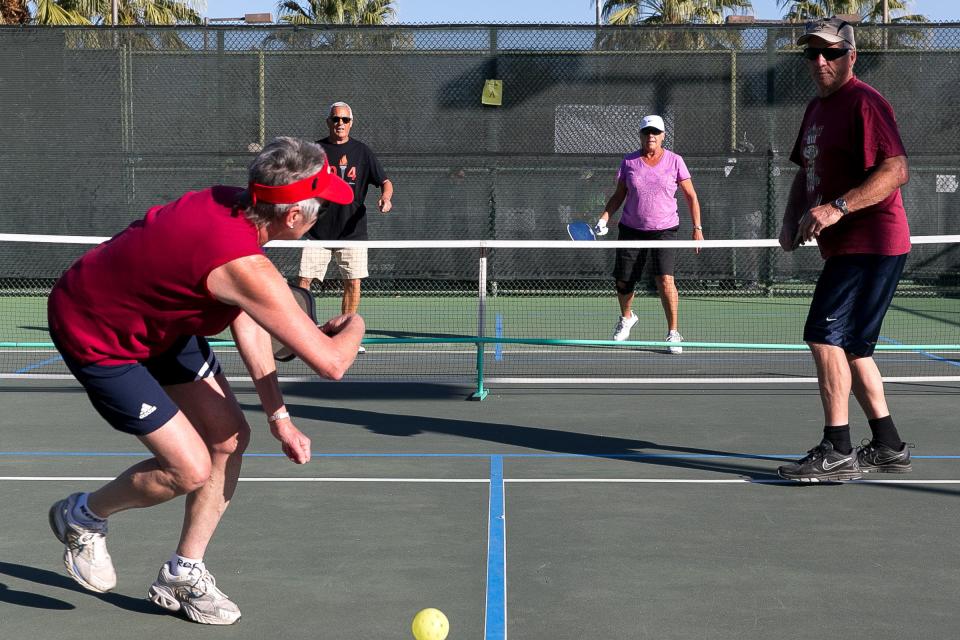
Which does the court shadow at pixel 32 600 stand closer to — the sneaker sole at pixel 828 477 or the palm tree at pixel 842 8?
the sneaker sole at pixel 828 477

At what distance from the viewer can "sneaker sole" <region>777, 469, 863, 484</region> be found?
18.1 feet

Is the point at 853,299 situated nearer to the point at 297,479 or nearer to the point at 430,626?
the point at 297,479

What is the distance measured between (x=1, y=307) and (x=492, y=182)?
6.00m

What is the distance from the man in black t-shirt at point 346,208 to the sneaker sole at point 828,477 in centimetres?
481

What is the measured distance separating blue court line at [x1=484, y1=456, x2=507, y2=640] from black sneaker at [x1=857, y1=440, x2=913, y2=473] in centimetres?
172

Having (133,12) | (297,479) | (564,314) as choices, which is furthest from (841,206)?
(133,12)

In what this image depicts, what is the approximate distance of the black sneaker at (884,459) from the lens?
5730 mm

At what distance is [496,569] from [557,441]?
2.34 metres

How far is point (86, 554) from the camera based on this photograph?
3822 millimetres

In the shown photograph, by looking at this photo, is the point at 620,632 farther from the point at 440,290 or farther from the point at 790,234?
the point at 440,290

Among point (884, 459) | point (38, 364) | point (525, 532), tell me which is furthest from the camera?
point (38, 364)

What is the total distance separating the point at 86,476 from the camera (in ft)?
18.7

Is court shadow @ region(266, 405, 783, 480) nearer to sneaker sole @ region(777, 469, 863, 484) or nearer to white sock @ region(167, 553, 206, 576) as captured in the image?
sneaker sole @ region(777, 469, 863, 484)

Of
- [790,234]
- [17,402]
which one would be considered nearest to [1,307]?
[17,402]
